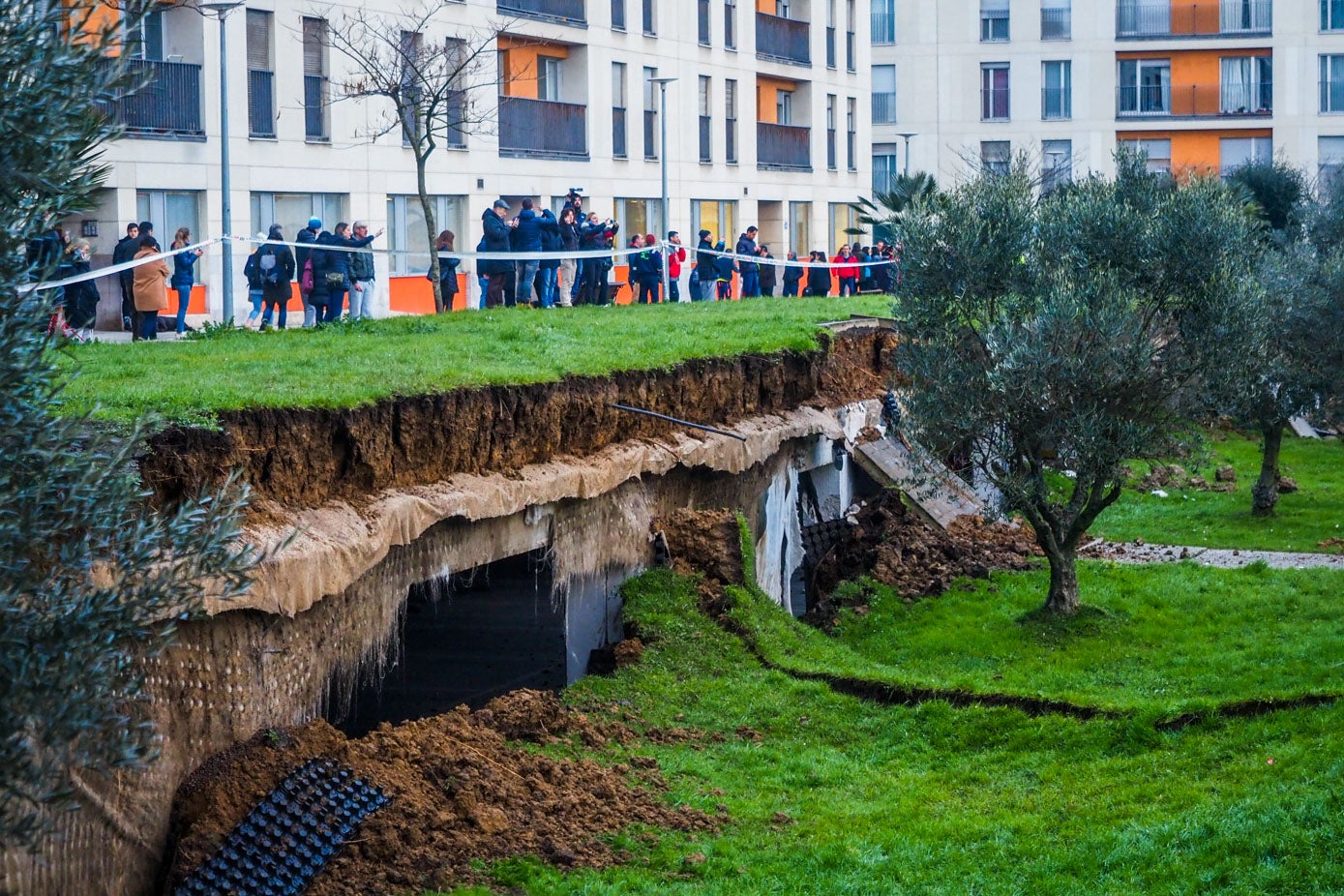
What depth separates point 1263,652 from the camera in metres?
15.7

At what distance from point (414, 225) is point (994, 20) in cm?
3182

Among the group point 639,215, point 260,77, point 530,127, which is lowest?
point 639,215

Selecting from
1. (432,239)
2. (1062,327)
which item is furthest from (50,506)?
(432,239)

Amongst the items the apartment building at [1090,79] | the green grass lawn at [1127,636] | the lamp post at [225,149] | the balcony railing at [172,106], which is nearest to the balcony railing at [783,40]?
the apartment building at [1090,79]

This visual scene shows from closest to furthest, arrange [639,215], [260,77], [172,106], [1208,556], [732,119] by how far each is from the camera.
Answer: [1208,556] → [172,106] → [260,77] → [639,215] → [732,119]

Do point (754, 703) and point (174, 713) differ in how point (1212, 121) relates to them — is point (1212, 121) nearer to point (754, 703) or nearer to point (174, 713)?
point (754, 703)

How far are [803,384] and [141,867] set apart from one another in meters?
13.1

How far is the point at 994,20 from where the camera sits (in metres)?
58.6

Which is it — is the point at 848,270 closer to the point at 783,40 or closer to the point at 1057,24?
the point at 783,40

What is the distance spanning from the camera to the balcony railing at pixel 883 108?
5875 centimetres

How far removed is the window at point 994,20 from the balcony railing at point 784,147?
12770 millimetres

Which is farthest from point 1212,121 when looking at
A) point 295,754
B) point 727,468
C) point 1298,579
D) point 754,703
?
point 295,754

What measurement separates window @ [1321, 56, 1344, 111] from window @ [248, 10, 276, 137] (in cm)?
4226

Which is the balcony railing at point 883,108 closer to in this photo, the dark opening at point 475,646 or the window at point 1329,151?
the window at point 1329,151
